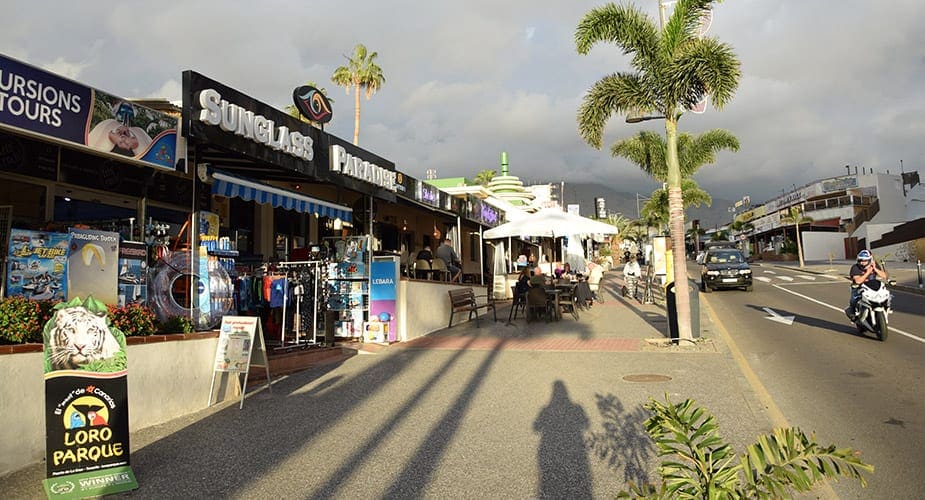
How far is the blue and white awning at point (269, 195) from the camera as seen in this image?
27.8ft

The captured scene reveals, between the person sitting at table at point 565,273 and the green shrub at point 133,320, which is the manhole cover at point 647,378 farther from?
the person sitting at table at point 565,273

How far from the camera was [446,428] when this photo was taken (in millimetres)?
5996

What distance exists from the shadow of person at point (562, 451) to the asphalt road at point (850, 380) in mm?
1835

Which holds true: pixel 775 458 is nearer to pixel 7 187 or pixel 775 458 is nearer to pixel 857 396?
pixel 857 396

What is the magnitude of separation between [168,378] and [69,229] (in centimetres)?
214

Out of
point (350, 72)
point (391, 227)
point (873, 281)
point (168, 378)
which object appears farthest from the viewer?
point (350, 72)

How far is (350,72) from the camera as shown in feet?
133

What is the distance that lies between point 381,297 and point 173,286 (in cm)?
442

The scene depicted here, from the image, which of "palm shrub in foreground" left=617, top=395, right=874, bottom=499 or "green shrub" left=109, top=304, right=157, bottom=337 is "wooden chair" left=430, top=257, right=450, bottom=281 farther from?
"palm shrub in foreground" left=617, top=395, right=874, bottom=499

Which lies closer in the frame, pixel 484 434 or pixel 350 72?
pixel 484 434

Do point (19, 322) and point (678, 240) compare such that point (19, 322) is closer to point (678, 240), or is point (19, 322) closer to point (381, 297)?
point (381, 297)

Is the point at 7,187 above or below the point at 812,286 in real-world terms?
above

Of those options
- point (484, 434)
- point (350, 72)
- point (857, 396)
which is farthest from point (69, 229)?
point (350, 72)

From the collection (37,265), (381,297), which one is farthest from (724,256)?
(37,265)
